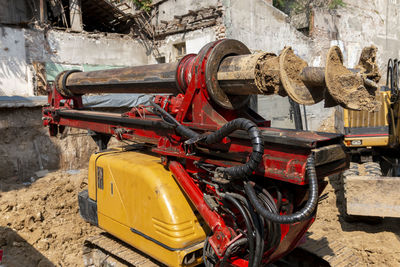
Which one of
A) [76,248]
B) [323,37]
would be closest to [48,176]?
[76,248]

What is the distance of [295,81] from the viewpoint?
252 cm

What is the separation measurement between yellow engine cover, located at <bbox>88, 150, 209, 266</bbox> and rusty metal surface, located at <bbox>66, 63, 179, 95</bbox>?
869mm

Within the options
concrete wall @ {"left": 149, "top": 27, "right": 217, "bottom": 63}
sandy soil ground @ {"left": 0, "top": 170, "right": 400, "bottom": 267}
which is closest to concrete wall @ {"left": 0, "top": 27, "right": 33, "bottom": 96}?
concrete wall @ {"left": 149, "top": 27, "right": 217, "bottom": 63}

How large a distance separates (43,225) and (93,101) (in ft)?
13.7

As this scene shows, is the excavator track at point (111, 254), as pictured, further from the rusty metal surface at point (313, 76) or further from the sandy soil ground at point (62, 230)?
the rusty metal surface at point (313, 76)

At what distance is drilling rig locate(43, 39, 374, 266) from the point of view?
2416mm

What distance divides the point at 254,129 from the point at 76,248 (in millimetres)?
4742

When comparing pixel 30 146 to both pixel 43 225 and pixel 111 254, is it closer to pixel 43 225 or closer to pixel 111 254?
pixel 43 225

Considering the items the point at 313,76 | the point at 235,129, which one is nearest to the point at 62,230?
the point at 235,129

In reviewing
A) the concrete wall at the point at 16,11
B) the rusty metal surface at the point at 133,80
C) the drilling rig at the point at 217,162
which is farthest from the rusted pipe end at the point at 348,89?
the concrete wall at the point at 16,11

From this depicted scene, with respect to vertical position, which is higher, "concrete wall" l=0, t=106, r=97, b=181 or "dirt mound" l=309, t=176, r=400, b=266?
"concrete wall" l=0, t=106, r=97, b=181

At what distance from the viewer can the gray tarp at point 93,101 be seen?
8500 mm

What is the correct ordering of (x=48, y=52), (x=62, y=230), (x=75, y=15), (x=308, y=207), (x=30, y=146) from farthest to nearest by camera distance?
1. (x=75, y=15)
2. (x=48, y=52)
3. (x=30, y=146)
4. (x=62, y=230)
5. (x=308, y=207)

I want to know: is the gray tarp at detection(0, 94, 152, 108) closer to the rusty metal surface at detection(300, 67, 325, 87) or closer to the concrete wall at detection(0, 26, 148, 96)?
the concrete wall at detection(0, 26, 148, 96)
